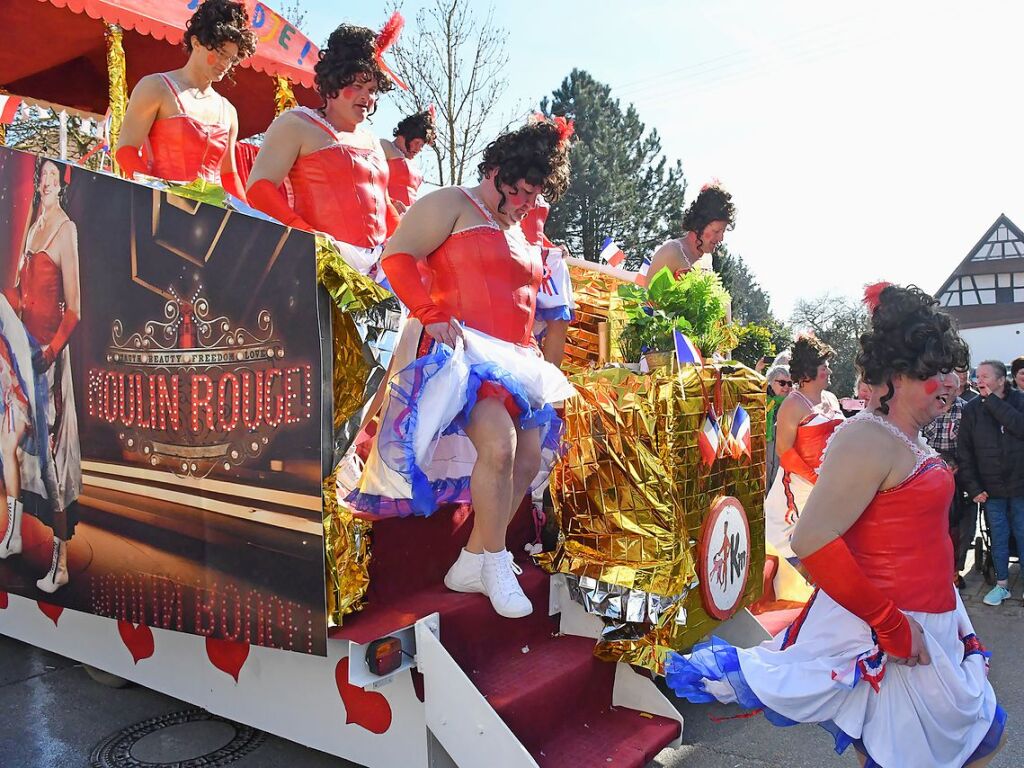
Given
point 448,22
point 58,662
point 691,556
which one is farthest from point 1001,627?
point 448,22

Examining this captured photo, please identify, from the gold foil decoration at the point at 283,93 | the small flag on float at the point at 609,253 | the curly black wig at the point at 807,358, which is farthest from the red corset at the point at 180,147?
the curly black wig at the point at 807,358

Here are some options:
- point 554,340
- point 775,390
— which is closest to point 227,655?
point 554,340

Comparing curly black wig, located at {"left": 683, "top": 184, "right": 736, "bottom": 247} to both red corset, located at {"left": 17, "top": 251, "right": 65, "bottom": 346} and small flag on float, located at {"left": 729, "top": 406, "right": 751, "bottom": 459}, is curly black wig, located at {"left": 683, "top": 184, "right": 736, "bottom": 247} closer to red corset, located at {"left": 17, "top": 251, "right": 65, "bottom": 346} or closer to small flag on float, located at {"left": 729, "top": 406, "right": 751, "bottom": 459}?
small flag on float, located at {"left": 729, "top": 406, "right": 751, "bottom": 459}

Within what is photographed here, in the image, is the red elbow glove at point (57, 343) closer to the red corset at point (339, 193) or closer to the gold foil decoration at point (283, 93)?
the red corset at point (339, 193)

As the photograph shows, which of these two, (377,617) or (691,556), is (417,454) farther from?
(691,556)

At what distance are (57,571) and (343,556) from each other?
54.5 inches

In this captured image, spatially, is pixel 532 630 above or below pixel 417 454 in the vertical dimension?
below

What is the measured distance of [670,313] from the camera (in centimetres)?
345

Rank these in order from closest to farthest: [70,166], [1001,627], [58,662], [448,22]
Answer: [70,166] < [58,662] < [1001,627] < [448,22]

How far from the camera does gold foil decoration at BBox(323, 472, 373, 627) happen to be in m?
2.49

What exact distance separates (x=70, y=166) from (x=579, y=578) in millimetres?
2430

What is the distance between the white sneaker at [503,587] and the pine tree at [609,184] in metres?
19.7

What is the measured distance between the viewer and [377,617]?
2629mm

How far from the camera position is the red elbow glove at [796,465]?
4879mm
